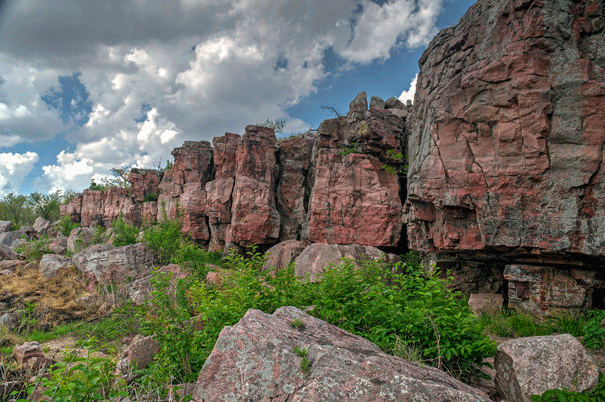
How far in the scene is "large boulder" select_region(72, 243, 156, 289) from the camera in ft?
46.1

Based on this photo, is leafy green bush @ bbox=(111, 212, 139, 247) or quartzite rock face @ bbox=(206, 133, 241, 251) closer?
quartzite rock face @ bbox=(206, 133, 241, 251)

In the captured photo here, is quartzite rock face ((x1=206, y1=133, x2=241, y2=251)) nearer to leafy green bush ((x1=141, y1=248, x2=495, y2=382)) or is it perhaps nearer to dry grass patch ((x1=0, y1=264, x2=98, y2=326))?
dry grass patch ((x1=0, y1=264, x2=98, y2=326))

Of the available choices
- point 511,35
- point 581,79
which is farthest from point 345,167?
point 581,79

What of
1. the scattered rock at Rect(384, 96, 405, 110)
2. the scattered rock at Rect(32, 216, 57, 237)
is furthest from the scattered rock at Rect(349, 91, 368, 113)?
the scattered rock at Rect(32, 216, 57, 237)

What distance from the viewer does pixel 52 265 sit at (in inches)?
598

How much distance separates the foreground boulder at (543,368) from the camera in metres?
3.86

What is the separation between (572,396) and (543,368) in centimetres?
40

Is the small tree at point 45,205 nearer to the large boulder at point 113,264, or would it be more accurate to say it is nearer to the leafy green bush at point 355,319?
the large boulder at point 113,264

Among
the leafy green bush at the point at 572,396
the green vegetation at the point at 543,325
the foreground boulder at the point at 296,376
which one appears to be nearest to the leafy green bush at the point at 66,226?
the foreground boulder at the point at 296,376

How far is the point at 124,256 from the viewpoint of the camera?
48.5 ft

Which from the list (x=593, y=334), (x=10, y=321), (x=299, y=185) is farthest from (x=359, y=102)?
(x=10, y=321)

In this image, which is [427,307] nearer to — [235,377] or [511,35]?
[235,377]

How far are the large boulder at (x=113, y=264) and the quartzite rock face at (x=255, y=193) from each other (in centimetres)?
462

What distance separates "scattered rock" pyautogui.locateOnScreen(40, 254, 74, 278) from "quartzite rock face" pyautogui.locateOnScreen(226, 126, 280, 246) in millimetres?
8114
